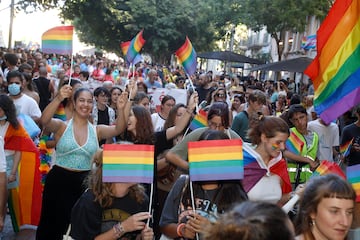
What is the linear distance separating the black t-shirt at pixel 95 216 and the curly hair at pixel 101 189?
35 millimetres

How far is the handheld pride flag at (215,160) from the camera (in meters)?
3.37

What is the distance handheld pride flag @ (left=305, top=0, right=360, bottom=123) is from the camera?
13.4 ft

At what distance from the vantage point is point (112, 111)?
7.82 metres

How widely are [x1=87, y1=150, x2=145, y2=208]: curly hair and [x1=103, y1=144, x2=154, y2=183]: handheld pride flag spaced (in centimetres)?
6

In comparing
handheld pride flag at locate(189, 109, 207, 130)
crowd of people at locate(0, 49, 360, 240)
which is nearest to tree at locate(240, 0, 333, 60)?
crowd of people at locate(0, 49, 360, 240)

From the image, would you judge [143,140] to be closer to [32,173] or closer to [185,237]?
[32,173]

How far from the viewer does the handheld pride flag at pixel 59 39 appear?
5809mm

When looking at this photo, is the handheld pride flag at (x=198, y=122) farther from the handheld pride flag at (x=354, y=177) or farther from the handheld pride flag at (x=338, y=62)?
the handheld pride flag at (x=354, y=177)

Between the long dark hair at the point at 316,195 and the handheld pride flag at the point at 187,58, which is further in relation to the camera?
the handheld pride flag at the point at 187,58

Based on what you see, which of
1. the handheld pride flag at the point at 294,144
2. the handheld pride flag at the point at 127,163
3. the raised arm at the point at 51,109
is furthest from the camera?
the handheld pride flag at the point at 294,144

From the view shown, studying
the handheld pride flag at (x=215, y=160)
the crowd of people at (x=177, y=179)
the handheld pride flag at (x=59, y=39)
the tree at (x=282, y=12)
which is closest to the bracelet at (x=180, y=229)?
the crowd of people at (x=177, y=179)

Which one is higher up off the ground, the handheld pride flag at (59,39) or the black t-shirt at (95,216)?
the handheld pride flag at (59,39)

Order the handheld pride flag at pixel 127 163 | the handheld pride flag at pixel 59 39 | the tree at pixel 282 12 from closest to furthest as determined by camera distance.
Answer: the handheld pride flag at pixel 127 163
the handheld pride flag at pixel 59 39
the tree at pixel 282 12

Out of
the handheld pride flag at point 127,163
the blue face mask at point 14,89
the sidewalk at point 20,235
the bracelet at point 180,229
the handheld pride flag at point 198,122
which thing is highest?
the blue face mask at point 14,89
